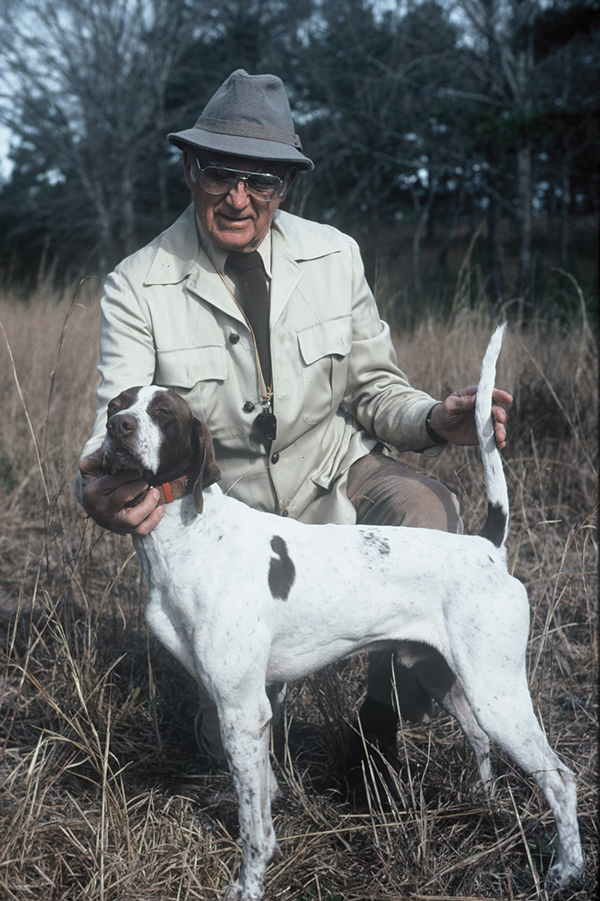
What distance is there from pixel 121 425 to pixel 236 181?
99 cm

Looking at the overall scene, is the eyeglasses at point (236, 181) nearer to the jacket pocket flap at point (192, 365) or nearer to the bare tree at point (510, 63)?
the jacket pocket flap at point (192, 365)

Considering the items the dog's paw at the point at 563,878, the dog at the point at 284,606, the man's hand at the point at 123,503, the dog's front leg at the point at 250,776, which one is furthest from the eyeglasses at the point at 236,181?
the dog's paw at the point at 563,878

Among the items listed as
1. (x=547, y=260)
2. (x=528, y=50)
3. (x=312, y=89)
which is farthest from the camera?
(x=547, y=260)

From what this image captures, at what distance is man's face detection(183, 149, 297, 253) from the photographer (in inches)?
89.7

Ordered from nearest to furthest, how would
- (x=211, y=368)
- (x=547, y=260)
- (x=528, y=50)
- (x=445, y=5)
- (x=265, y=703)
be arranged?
(x=265, y=703)
(x=211, y=368)
(x=528, y=50)
(x=445, y=5)
(x=547, y=260)

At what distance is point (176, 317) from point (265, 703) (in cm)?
130

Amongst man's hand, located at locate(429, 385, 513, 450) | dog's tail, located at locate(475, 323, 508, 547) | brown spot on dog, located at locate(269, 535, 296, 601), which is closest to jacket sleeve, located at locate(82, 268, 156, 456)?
brown spot on dog, located at locate(269, 535, 296, 601)

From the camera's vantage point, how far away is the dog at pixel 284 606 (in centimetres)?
185

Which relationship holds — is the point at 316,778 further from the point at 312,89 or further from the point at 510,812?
the point at 312,89

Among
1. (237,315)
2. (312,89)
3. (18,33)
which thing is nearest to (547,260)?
(312,89)

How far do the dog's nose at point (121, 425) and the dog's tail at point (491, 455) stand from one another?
970mm

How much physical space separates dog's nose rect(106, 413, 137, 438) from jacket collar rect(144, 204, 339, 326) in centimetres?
73

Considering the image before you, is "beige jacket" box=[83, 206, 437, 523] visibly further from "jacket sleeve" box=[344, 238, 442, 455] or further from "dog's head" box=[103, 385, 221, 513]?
"dog's head" box=[103, 385, 221, 513]

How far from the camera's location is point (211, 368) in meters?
2.38
